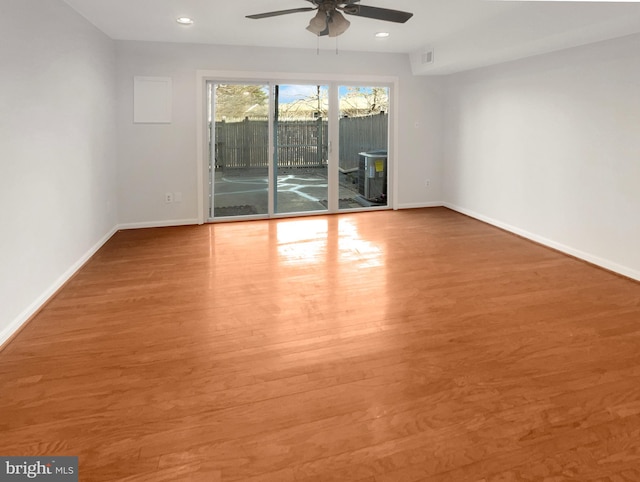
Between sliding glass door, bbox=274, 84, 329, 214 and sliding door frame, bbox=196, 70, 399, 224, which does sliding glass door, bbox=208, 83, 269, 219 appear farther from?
sliding glass door, bbox=274, 84, 329, 214

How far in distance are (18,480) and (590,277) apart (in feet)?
13.8

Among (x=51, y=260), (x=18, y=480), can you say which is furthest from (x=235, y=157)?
(x=18, y=480)

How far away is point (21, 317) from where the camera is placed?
2.83 m

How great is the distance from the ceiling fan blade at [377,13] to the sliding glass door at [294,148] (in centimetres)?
263

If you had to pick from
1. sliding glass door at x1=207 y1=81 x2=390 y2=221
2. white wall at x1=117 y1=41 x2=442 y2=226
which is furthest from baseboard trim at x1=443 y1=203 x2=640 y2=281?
white wall at x1=117 y1=41 x2=442 y2=226

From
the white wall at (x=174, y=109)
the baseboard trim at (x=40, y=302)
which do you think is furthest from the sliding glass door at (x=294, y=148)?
the baseboard trim at (x=40, y=302)

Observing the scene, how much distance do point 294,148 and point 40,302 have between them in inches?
158

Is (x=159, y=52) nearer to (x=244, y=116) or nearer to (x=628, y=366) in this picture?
(x=244, y=116)

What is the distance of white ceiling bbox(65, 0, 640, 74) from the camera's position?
12.2 ft

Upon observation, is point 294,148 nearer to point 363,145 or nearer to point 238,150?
point 238,150

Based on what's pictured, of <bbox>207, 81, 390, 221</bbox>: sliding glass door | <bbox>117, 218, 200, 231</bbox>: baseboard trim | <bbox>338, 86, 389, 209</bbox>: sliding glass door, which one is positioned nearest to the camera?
<bbox>117, 218, 200, 231</bbox>: baseboard trim

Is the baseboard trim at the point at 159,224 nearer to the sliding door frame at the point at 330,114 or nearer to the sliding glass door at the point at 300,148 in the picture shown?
the sliding door frame at the point at 330,114

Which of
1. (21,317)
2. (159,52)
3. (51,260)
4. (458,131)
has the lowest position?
(21,317)

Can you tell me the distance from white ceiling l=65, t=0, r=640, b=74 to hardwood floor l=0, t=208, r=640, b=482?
83.8 inches
